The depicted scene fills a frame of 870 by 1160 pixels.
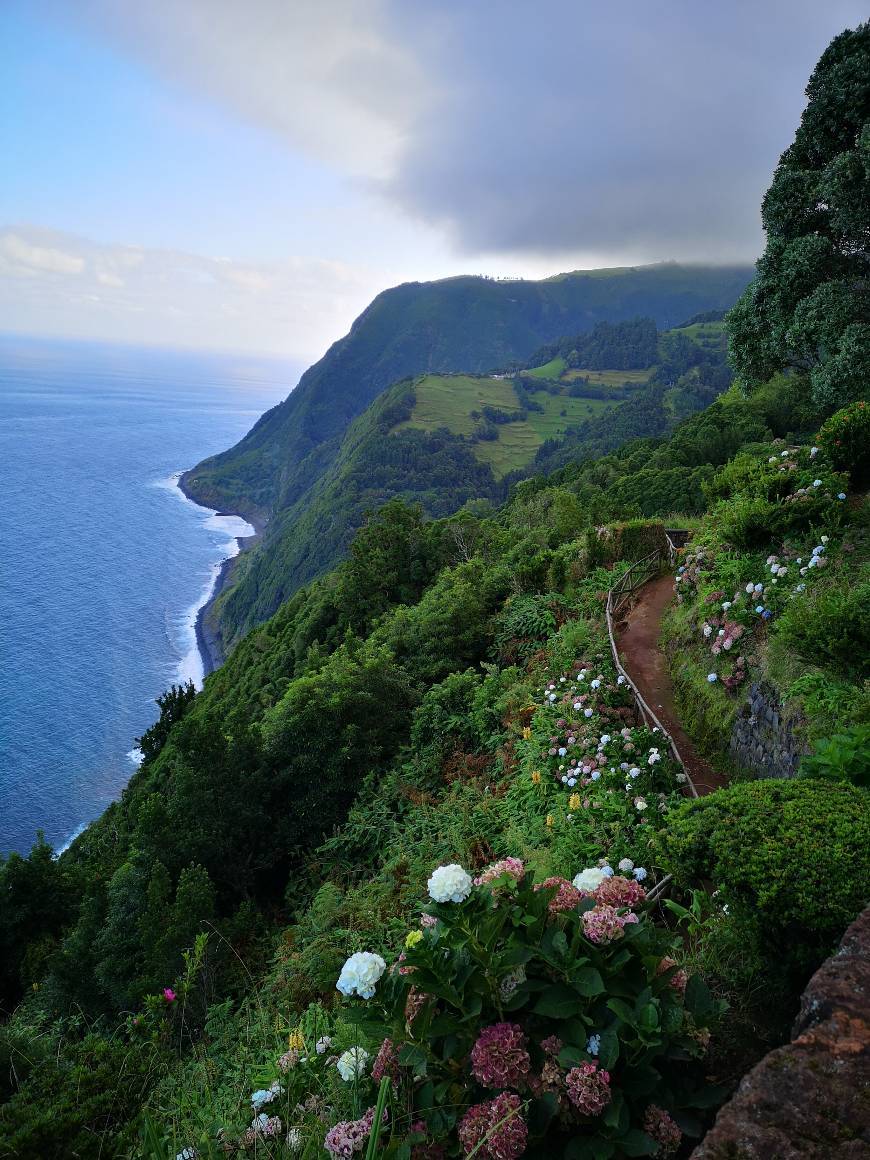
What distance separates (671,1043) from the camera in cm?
251

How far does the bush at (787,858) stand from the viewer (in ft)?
9.41

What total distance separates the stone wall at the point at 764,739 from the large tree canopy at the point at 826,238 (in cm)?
740

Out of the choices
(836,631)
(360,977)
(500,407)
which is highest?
(500,407)

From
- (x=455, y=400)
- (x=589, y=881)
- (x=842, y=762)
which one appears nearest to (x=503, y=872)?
(x=589, y=881)

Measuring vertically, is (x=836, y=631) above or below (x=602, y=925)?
above

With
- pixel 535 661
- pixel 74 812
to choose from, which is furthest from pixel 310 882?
pixel 74 812

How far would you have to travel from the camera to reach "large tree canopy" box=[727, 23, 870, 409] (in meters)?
10.4

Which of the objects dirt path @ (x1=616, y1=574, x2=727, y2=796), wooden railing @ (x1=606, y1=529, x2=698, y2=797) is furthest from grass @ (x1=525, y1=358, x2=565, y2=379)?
dirt path @ (x1=616, y1=574, x2=727, y2=796)

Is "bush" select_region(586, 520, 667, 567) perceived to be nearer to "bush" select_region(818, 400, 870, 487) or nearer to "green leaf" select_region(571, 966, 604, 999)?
"bush" select_region(818, 400, 870, 487)

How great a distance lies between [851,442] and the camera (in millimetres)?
7754

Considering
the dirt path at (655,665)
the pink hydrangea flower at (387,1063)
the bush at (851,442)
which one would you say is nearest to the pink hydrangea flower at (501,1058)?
the pink hydrangea flower at (387,1063)

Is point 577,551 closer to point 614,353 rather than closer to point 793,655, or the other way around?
point 793,655

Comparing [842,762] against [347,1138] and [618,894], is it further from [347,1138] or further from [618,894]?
[347,1138]

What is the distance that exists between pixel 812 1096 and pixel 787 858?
3.91 feet
